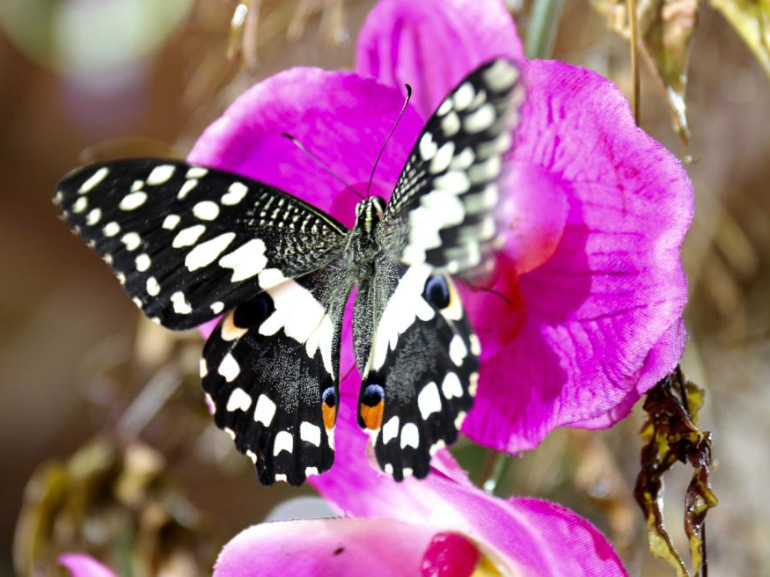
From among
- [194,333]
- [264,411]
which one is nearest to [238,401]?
[264,411]

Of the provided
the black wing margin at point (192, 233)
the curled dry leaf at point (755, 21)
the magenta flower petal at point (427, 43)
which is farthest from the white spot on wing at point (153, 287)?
the curled dry leaf at point (755, 21)

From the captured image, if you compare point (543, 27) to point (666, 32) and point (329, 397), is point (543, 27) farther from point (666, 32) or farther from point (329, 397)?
point (329, 397)

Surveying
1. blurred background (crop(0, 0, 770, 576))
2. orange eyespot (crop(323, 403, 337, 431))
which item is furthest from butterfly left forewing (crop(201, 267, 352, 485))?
blurred background (crop(0, 0, 770, 576))

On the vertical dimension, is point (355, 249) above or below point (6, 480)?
above

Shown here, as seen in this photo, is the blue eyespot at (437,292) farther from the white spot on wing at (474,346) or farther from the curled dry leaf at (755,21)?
the curled dry leaf at (755,21)

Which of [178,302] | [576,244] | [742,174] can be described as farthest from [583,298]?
[742,174]

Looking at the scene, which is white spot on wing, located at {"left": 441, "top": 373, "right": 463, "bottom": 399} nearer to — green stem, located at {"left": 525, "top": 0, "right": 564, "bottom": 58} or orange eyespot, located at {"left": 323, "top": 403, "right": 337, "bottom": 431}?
orange eyespot, located at {"left": 323, "top": 403, "right": 337, "bottom": 431}

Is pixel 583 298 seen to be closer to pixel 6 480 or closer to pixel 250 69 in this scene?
pixel 250 69

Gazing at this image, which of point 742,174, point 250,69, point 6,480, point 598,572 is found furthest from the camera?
point 6,480
